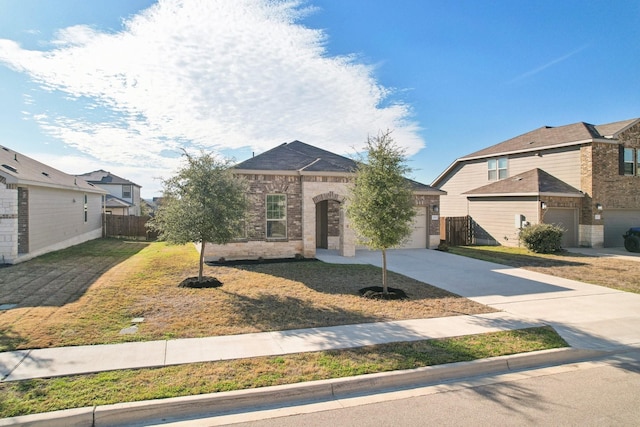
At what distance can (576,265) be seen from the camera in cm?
1470

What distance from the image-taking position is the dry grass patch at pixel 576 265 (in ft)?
38.8

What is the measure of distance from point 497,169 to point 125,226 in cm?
2553

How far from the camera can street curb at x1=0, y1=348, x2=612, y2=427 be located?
4133 millimetres

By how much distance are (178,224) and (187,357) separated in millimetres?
5133

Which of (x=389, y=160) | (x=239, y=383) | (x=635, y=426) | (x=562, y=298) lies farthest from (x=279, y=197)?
(x=635, y=426)

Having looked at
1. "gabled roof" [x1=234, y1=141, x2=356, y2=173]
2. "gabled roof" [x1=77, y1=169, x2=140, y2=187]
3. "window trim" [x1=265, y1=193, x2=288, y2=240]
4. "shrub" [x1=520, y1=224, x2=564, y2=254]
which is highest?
"gabled roof" [x1=77, y1=169, x2=140, y2=187]

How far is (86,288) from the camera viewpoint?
33.0 ft

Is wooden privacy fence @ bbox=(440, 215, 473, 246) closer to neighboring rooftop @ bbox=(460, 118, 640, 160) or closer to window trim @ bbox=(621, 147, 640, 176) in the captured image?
neighboring rooftop @ bbox=(460, 118, 640, 160)

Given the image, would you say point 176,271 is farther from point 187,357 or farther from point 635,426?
point 635,426

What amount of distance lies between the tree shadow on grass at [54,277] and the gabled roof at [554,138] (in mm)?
22166

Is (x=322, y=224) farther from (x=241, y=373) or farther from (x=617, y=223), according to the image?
(x=617, y=223)

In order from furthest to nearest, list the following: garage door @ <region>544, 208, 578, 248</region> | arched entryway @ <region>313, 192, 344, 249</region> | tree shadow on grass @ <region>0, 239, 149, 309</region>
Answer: garage door @ <region>544, 208, 578, 248</region>, arched entryway @ <region>313, 192, 344, 249</region>, tree shadow on grass @ <region>0, 239, 149, 309</region>

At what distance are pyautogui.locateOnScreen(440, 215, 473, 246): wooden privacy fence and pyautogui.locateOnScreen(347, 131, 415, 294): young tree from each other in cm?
1402

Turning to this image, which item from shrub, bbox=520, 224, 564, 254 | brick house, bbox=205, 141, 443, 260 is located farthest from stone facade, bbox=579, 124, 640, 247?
brick house, bbox=205, 141, 443, 260
